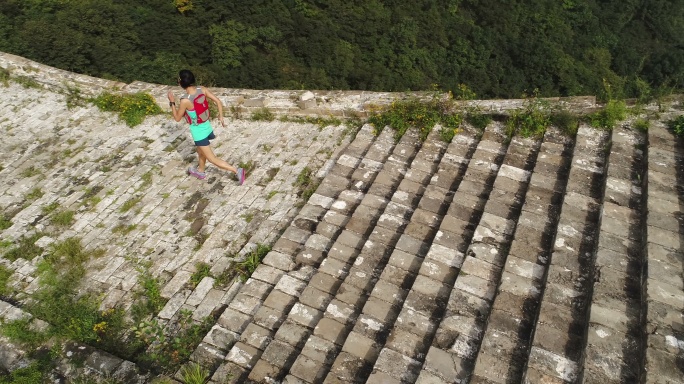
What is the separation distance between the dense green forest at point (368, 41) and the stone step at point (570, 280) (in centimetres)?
2295

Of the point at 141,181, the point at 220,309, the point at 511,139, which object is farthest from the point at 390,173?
the point at 141,181

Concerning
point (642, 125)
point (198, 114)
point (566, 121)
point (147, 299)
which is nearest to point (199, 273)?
point (147, 299)

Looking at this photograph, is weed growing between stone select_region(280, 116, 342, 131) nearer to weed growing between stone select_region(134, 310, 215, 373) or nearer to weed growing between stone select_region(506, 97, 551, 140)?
weed growing between stone select_region(506, 97, 551, 140)

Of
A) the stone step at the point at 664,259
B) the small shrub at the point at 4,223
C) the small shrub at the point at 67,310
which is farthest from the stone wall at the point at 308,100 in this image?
the small shrub at the point at 67,310

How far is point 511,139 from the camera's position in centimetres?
573

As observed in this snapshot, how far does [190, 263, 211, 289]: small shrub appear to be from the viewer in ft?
16.6

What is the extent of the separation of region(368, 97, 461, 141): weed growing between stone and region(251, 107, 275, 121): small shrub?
1.71 m

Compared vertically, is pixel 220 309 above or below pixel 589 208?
below

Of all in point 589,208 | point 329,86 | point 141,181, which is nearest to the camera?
point 589,208

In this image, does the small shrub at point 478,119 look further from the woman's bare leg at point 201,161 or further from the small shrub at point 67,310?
the small shrub at point 67,310

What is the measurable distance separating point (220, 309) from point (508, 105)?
4.25 metres

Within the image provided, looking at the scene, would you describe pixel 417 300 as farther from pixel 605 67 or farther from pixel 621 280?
pixel 605 67

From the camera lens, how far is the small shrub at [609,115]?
5582mm

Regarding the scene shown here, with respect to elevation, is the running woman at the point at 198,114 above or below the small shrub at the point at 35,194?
above
